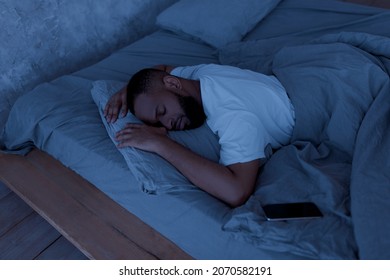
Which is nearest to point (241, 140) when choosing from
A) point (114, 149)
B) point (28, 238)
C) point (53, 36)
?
point (114, 149)

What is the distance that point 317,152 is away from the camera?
1.05 meters

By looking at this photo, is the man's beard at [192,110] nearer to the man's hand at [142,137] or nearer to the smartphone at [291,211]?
the man's hand at [142,137]

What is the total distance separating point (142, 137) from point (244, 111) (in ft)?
1.09

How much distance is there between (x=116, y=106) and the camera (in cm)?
118

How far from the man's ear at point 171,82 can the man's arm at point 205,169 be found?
0.65 feet

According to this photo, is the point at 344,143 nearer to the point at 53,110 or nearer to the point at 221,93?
the point at 221,93

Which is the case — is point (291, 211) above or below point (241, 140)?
below

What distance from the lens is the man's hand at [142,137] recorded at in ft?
3.30

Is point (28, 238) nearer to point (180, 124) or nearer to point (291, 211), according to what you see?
point (180, 124)

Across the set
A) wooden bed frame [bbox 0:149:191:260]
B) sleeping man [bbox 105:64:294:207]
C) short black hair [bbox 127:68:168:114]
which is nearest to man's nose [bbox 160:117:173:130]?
sleeping man [bbox 105:64:294:207]

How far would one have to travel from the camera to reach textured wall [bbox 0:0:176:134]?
1417mm

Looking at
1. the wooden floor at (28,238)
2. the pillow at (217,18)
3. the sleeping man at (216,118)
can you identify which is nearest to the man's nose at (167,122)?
the sleeping man at (216,118)

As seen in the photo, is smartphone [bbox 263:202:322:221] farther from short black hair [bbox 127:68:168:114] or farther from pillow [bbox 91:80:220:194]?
short black hair [bbox 127:68:168:114]

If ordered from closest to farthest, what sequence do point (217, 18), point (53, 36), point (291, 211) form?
point (291, 211)
point (53, 36)
point (217, 18)
